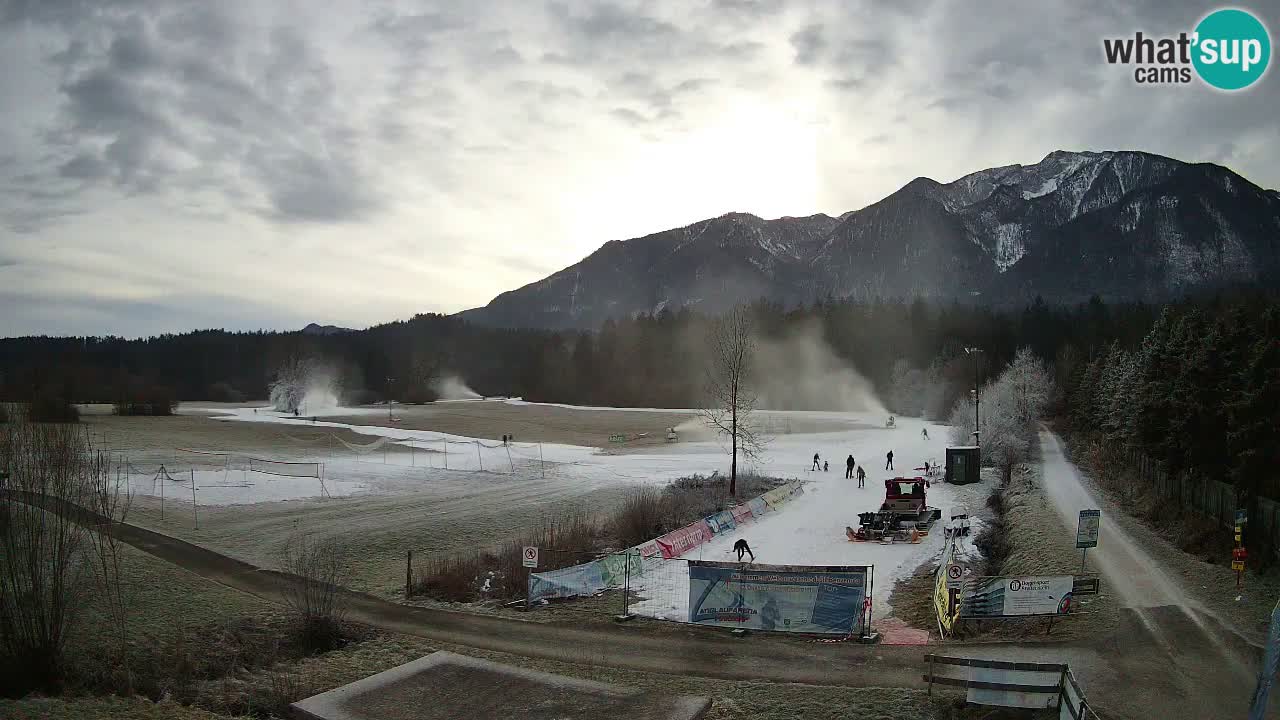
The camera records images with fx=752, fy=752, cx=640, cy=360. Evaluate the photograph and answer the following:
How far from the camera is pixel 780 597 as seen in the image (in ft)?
66.5

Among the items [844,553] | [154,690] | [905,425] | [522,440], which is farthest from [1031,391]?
[154,690]

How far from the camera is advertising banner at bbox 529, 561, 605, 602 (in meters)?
23.9

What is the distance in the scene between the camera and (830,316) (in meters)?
169

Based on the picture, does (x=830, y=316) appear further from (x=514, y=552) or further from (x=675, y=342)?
(x=514, y=552)

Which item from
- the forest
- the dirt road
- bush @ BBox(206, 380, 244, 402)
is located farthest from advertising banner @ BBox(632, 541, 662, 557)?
bush @ BBox(206, 380, 244, 402)

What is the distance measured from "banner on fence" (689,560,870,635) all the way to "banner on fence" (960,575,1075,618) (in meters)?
3.06

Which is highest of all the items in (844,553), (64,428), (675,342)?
(675,342)

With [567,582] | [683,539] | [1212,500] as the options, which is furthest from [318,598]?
[1212,500]

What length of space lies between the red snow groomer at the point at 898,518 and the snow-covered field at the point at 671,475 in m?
0.71

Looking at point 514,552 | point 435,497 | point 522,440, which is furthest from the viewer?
point 522,440

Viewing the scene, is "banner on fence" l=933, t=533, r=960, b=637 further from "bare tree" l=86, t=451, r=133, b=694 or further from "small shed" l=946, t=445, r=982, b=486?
"small shed" l=946, t=445, r=982, b=486

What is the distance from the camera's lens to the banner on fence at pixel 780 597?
64.4 ft

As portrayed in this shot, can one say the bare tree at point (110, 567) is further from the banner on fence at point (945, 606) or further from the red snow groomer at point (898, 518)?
the red snow groomer at point (898, 518)

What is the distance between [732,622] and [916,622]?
5213mm
